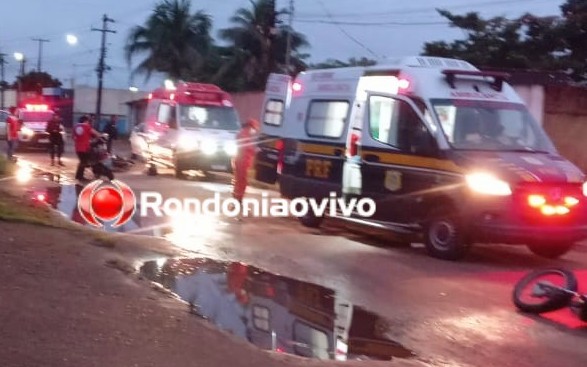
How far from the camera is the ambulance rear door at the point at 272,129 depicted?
14992mm

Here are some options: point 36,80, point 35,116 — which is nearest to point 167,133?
point 35,116

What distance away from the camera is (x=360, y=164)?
12656mm

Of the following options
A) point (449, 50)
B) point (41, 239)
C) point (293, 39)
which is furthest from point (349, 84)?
point (293, 39)

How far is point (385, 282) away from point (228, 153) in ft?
41.0

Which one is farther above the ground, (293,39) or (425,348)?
(293,39)

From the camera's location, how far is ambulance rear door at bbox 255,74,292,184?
15.0 meters

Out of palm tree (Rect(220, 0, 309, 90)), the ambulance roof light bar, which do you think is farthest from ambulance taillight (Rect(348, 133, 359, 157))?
palm tree (Rect(220, 0, 309, 90))

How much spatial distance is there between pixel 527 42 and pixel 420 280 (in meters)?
20.2

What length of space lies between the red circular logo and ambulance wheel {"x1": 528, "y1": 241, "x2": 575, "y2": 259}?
5.86 m

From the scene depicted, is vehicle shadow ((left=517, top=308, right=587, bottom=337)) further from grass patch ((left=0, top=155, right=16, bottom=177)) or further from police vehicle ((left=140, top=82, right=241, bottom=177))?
grass patch ((left=0, top=155, right=16, bottom=177))

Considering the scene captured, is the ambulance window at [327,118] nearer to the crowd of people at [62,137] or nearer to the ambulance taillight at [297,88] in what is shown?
the ambulance taillight at [297,88]

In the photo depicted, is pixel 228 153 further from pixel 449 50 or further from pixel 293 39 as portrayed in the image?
pixel 293 39

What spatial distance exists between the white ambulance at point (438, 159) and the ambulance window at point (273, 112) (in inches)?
43.6

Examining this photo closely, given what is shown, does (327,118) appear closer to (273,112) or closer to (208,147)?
(273,112)
